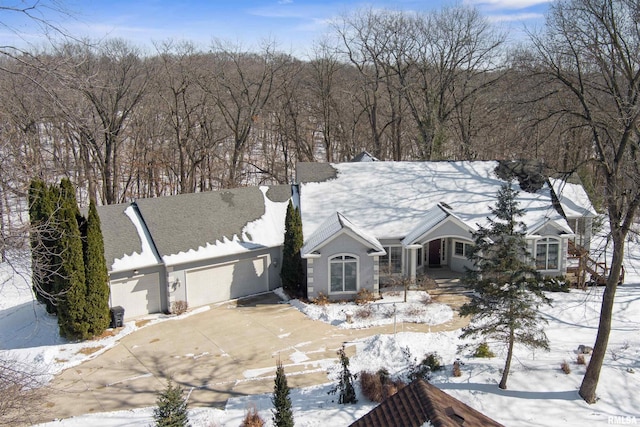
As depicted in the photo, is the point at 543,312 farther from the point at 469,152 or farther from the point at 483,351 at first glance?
the point at 469,152

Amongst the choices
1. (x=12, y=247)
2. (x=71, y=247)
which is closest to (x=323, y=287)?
(x=71, y=247)

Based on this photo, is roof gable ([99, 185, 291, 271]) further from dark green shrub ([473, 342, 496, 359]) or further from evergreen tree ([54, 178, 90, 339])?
dark green shrub ([473, 342, 496, 359])

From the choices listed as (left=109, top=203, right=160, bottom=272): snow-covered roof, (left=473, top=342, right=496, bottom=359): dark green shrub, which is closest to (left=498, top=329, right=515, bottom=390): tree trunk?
(left=473, top=342, right=496, bottom=359): dark green shrub

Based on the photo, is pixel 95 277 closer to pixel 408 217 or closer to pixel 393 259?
pixel 393 259

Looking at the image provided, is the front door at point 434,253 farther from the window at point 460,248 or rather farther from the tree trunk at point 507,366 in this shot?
the tree trunk at point 507,366

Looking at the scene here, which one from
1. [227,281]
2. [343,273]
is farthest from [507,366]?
[227,281]
